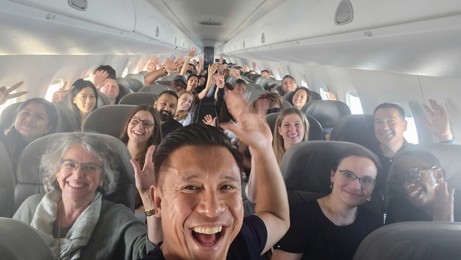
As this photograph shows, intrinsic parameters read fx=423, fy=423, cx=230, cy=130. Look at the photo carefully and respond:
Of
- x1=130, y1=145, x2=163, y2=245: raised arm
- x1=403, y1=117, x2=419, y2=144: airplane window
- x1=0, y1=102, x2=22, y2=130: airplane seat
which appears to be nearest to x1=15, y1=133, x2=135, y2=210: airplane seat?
x1=130, y1=145, x2=163, y2=245: raised arm

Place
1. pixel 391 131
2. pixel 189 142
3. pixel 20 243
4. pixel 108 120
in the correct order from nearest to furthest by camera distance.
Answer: pixel 20 243 → pixel 189 142 → pixel 391 131 → pixel 108 120

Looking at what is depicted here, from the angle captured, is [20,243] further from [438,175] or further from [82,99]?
[82,99]

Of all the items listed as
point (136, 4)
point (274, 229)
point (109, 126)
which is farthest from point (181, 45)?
point (274, 229)

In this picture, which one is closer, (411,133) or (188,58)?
(411,133)

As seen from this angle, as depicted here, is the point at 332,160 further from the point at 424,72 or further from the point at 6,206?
the point at 6,206

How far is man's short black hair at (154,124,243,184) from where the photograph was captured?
131cm

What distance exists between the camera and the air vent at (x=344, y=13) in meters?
3.25

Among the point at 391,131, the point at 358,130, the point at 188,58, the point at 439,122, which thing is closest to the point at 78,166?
the point at 391,131

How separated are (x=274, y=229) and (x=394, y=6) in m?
1.69

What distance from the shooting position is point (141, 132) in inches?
126

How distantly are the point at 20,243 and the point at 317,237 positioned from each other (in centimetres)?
152

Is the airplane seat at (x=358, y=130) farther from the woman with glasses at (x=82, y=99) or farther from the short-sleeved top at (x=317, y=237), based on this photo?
the woman with glasses at (x=82, y=99)

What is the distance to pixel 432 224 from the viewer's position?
1.29 m

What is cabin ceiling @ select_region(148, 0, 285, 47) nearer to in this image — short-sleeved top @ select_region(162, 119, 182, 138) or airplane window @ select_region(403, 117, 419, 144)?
airplane window @ select_region(403, 117, 419, 144)
